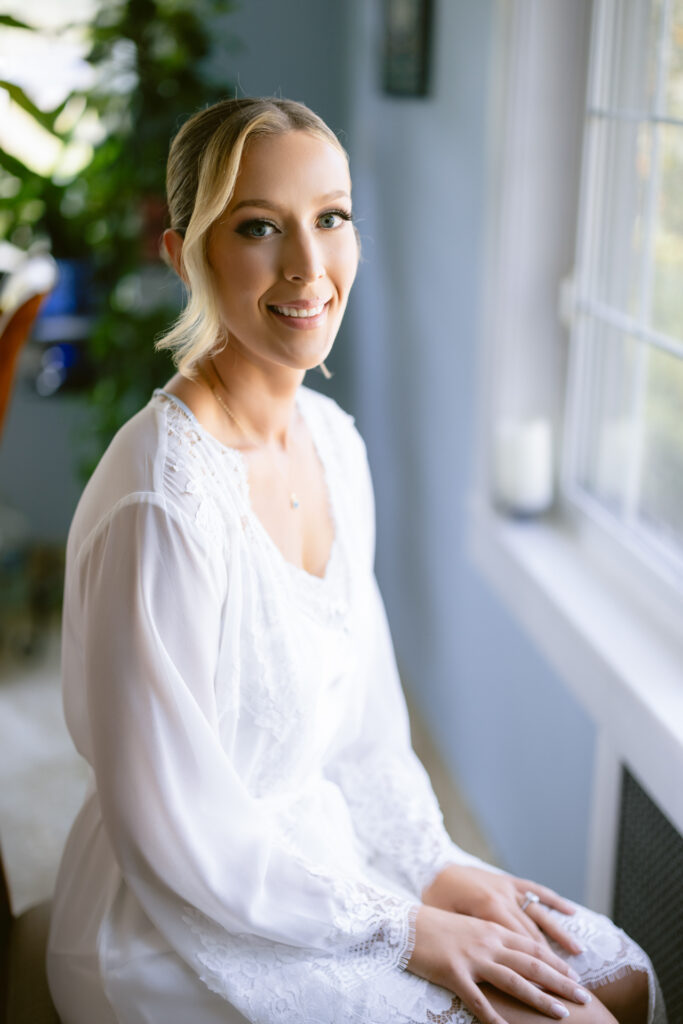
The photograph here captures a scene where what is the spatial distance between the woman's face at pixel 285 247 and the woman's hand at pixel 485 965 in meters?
0.59

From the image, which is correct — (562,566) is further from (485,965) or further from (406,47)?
(406,47)

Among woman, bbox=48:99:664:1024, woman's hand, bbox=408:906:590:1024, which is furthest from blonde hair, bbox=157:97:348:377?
woman's hand, bbox=408:906:590:1024

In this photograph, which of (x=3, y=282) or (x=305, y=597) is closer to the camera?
(x=305, y=597)

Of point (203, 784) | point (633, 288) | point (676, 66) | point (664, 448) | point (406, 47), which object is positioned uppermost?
point (406, 47)

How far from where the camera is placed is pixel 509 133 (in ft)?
5.87

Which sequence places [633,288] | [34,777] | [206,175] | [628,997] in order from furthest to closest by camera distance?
[34,777] → [633,288] → [628,997] → [206,175]

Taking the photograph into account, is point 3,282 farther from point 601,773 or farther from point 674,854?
point 674,854

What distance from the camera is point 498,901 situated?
114 cm

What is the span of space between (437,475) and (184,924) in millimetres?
1485

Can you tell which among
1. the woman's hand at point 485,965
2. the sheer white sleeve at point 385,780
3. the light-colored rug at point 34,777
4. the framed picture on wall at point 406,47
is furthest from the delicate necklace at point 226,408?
the framed picture on wall at point 406,47

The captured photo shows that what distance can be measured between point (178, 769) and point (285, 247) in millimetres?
511

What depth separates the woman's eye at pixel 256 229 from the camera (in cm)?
99

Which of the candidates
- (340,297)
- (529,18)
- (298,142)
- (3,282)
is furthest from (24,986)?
(3,282)

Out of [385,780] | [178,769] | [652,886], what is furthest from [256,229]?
[652,886]
